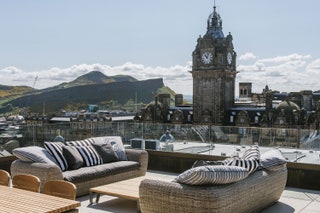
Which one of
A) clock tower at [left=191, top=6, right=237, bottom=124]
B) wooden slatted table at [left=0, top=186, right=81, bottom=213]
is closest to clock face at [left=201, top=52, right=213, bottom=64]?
clock tower at [left=191, top=6, right=237, bottom=124]

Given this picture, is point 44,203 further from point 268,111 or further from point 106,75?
point 106,75

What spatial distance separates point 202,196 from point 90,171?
7.69 feet

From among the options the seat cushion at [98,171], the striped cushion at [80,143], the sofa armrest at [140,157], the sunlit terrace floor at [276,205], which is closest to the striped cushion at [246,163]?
the sunlit terrace floor at [276,205]

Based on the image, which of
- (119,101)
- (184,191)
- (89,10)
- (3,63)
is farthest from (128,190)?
(119,101)

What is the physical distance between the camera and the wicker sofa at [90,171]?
5121 mm

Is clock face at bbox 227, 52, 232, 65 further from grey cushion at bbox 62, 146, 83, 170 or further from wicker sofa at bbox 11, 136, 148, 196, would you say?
grey cushion at bbox 62, 146, 83, 170

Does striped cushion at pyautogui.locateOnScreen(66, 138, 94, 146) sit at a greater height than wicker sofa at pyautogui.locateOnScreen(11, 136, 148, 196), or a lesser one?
greater

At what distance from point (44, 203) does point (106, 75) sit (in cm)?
14023

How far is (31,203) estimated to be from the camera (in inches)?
112

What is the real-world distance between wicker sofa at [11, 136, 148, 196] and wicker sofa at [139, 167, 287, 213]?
1.54 metres

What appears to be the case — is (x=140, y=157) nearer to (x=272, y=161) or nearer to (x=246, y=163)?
(x=272, y=161)

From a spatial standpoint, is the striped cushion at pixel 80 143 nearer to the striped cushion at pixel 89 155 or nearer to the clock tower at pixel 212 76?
the striped cushion at pixel 89 155

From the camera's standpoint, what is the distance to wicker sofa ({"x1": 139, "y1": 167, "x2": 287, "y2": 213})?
370 centimetres

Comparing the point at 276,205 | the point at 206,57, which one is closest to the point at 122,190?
the point at 276,205
